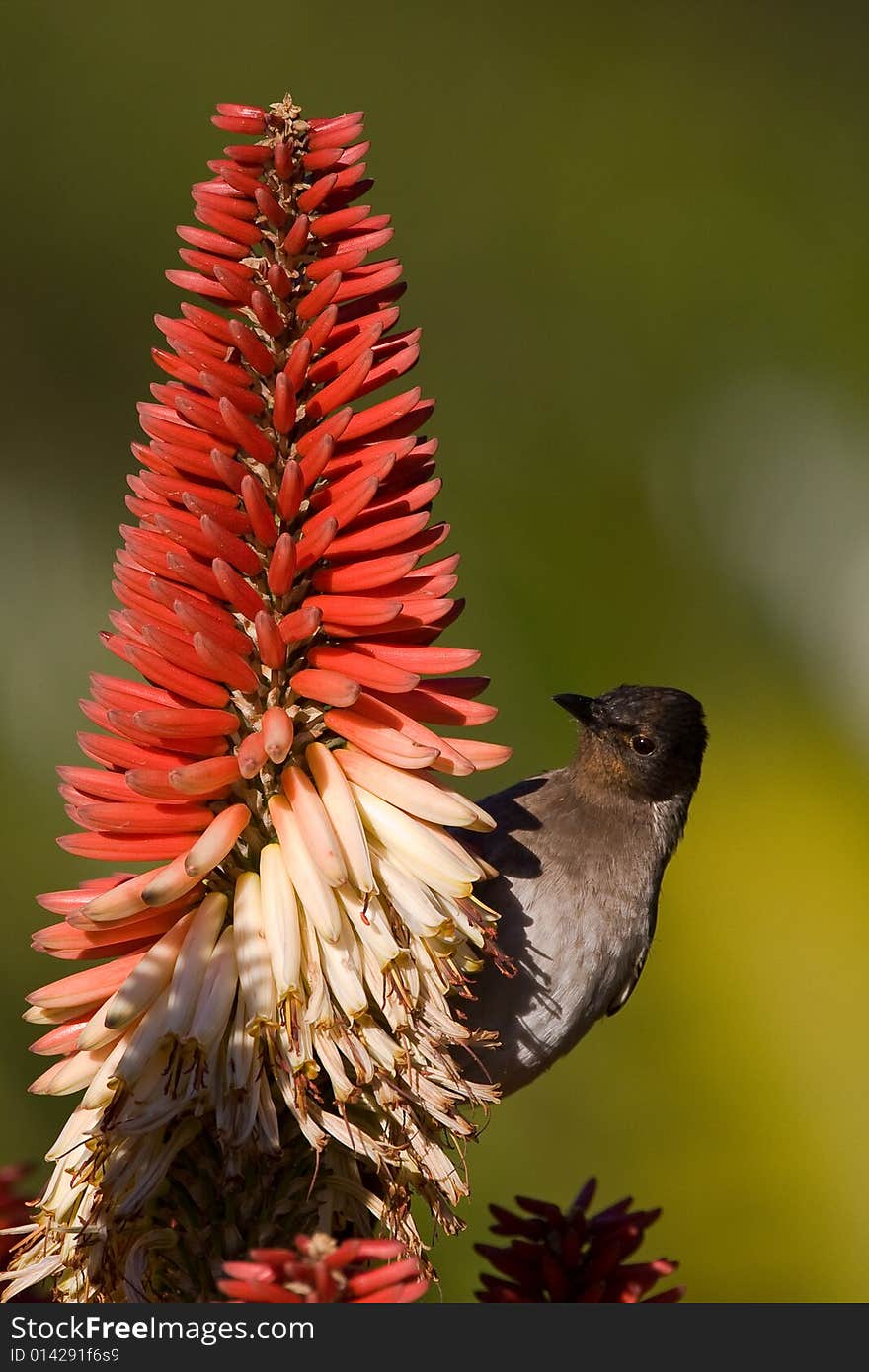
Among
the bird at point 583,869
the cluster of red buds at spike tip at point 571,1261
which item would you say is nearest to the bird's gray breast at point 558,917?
the bird at point 583,869

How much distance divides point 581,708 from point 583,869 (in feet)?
2.12

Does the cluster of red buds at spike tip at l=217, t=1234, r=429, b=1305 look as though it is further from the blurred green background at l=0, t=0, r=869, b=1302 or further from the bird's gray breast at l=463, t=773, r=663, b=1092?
the blurred green background at l=0, t=0, r=869, b=1302

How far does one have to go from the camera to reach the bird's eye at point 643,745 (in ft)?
14.8

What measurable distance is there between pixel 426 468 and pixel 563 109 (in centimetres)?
561

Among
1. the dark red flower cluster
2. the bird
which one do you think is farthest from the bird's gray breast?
the dark red flower cluster

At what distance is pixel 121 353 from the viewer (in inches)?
263

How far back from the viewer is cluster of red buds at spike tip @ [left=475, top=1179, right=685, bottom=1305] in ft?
7.76

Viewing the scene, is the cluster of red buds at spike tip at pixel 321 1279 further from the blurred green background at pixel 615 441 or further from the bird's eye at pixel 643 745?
the blurred green background at pixel 615 441

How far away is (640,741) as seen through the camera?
178 inches

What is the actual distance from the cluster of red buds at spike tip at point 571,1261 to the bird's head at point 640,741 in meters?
2.02

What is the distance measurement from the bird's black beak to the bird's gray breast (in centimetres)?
25

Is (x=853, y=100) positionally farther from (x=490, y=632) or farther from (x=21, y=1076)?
(x=21, y=1076)

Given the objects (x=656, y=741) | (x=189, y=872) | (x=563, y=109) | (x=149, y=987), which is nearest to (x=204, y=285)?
(x=189, y=872)

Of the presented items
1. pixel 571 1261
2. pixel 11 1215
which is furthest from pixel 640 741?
pixel 11 1215
